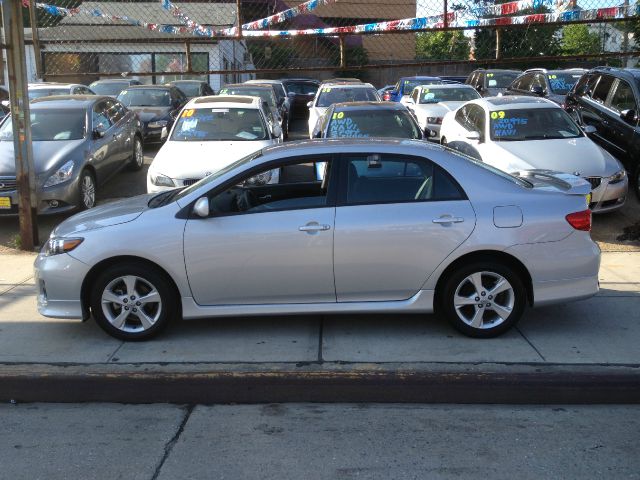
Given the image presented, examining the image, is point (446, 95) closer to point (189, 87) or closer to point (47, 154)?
point (189, 87)

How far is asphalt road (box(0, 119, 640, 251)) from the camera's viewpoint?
8.83 meters

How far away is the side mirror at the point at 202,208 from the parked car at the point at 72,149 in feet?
15.0

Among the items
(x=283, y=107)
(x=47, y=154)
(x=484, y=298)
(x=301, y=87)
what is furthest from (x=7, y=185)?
(x=301, y=87)

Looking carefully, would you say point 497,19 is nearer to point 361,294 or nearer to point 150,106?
point 361,294

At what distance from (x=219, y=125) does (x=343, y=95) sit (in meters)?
6.50

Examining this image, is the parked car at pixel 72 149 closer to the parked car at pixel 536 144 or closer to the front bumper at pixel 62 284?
the front bumper at pixel 62 284

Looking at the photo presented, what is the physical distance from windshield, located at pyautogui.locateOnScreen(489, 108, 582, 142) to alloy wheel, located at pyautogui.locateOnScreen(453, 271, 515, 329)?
5.01m

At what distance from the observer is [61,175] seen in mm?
9680

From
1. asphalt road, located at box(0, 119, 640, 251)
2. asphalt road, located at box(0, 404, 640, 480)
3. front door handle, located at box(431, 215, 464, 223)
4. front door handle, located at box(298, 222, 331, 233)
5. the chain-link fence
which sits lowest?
asphalt road, located at box(0, 404, 640, 480)

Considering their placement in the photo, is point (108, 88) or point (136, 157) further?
point (108, 88)

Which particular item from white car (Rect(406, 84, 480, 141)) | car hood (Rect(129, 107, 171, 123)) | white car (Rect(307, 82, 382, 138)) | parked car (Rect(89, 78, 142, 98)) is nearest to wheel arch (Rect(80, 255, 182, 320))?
car hood (Rect(129, 107, 171, 123))

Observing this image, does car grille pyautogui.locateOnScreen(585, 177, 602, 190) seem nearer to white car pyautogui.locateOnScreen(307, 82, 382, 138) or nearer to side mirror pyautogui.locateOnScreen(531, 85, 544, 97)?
side mirror pyautogui.locateOnScreen(531, 85, 544, 97)

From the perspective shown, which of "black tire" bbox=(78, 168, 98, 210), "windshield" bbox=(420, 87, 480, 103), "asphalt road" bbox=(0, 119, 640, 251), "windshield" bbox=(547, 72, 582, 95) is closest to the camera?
"asphalt road" bbox=(0, 119, 640, 251)

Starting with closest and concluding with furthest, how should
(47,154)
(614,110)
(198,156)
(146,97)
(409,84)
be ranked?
(198,156), (47,154), (614,110), (146,97), (409,84)
